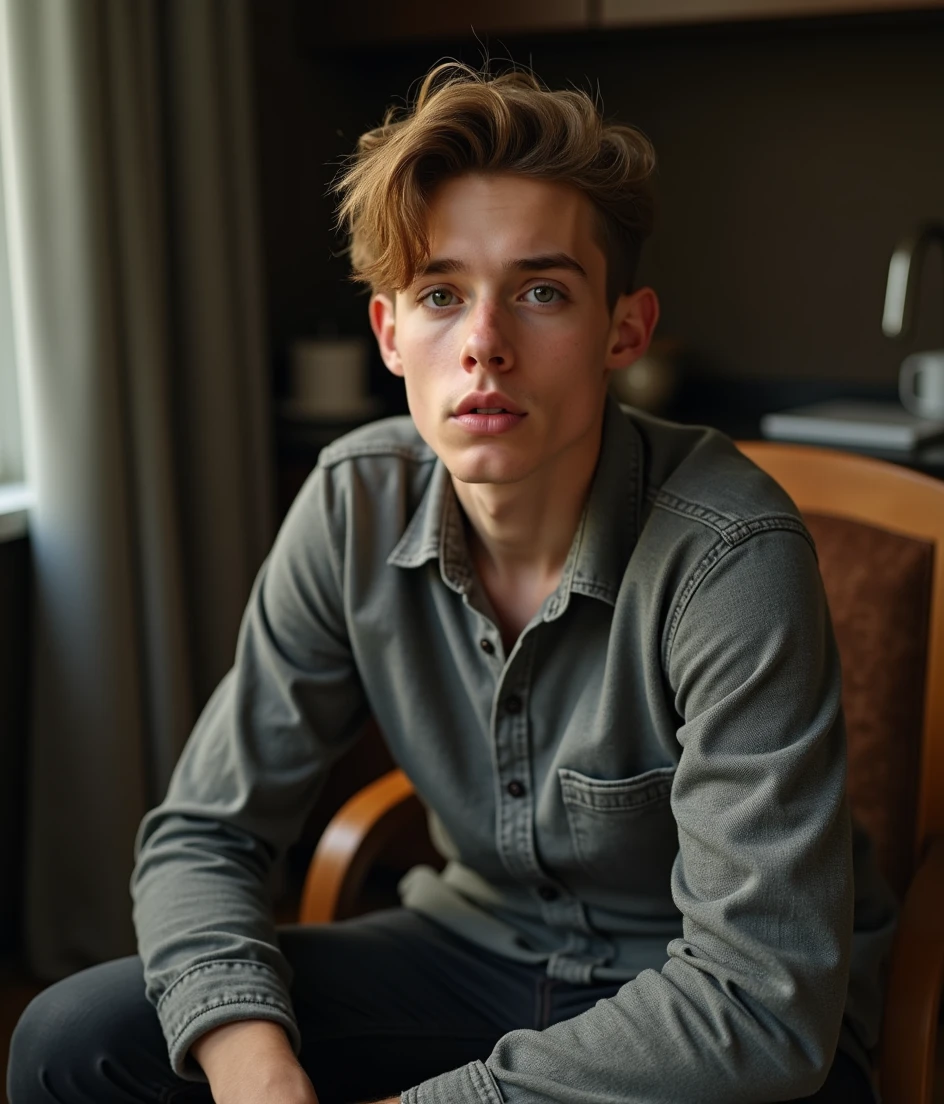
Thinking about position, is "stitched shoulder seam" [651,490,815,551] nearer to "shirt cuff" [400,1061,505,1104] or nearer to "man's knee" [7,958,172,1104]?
"shirt cuff" [400,1061,505,1104]

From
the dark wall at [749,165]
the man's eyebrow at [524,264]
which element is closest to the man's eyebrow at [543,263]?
the man's eyebrow at [524,264]

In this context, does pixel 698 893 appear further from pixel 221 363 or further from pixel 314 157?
pixel 314 157

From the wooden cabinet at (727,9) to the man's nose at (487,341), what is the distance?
4.01 ft

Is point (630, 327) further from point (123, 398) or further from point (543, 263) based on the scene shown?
point (123, 398)

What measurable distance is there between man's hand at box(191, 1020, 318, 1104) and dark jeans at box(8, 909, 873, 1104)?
0.08 m

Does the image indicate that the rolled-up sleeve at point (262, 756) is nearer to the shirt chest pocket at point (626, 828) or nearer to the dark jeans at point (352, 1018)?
the dark jeans at point (352, 1018)

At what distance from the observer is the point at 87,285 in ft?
6.38

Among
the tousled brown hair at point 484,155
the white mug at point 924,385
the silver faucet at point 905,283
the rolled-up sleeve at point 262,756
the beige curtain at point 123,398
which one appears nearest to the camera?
the tousled brown hair at point 484,155

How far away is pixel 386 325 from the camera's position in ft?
4.28

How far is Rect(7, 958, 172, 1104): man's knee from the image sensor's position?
1147mm

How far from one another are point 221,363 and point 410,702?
105 centimetres

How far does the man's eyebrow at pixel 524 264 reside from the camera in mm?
1124

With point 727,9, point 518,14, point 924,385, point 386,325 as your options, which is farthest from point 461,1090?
point 518,14

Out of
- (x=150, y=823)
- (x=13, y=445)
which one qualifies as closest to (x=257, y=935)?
(x=150, y=823)
